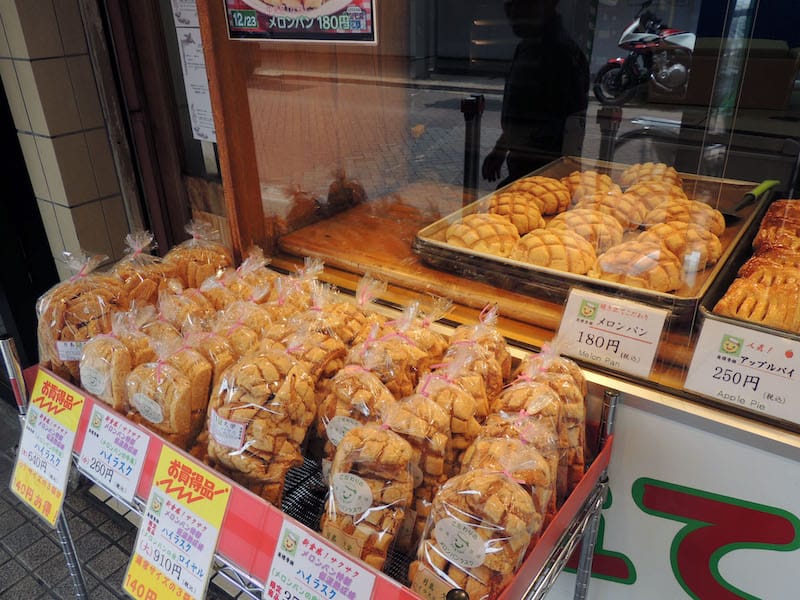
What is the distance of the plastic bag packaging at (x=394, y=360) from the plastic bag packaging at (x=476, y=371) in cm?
6

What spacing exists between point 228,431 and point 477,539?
47 centimetres

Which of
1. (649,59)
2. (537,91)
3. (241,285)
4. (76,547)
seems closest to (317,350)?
(241,285)

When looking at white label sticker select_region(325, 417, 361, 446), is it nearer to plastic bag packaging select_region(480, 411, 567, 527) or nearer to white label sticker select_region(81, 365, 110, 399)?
plastic bag packaging select_region(480, 411, 567, 527)

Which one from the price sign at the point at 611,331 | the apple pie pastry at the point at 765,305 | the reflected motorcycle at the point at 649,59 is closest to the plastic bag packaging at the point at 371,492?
the price sign at the point at 611,331

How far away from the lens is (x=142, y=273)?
5.13 feet

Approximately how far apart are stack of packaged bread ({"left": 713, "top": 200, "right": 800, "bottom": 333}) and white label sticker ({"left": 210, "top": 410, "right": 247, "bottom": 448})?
3.03ft

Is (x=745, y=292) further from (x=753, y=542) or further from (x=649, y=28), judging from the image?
(x=649, y=28)

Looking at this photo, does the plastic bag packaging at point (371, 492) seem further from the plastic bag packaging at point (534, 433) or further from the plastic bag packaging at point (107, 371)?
the plastic bag packaging at point (107, 371)

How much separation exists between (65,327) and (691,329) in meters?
1.33

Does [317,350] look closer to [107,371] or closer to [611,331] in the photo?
[107,371]

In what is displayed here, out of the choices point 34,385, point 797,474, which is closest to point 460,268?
point 797,474

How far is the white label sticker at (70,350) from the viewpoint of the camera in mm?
1337

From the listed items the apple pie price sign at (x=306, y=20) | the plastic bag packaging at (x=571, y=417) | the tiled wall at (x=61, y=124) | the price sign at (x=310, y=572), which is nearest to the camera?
the price sign at (x=310, y=572)

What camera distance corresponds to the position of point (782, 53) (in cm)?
180
